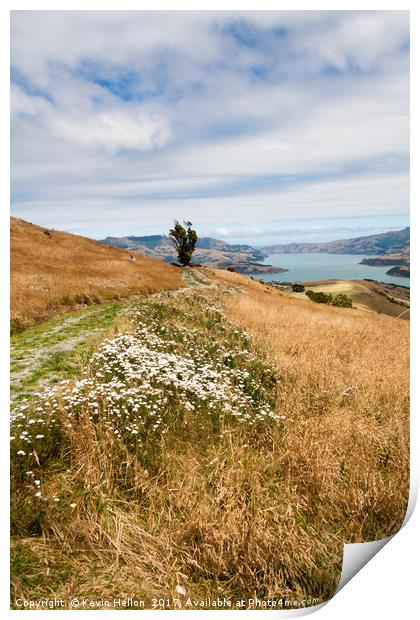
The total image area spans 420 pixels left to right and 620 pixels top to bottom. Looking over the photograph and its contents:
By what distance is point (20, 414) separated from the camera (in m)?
4.29

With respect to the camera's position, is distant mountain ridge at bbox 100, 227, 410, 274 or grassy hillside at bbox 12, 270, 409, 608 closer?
grassy hillside at bbox 12, 270, 409, 608

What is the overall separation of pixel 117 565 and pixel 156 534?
0.47 m

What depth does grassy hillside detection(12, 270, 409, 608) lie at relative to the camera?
3.58m

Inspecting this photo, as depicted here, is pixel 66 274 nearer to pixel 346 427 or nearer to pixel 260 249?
pixel 260 249

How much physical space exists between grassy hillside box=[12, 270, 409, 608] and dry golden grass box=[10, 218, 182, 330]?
4465mm

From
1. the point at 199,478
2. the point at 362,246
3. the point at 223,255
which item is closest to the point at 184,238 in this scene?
the point at 223,255

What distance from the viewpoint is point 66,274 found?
589 inches

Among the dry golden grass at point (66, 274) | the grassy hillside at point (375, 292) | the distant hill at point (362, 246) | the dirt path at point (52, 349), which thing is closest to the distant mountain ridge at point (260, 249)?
the distant hill at point (362, 246)

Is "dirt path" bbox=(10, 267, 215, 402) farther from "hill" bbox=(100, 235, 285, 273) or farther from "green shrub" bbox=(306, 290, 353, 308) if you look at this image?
"green shrub" bbox=(306, 290, 353, 308)

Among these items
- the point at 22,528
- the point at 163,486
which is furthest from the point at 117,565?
the point at 22,528

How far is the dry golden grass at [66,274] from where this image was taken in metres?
10.5

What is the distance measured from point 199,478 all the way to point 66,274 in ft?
42.7

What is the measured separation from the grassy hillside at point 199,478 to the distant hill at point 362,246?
2.57m

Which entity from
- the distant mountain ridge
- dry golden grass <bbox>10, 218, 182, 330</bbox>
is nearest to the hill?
the distant mountain ridge
